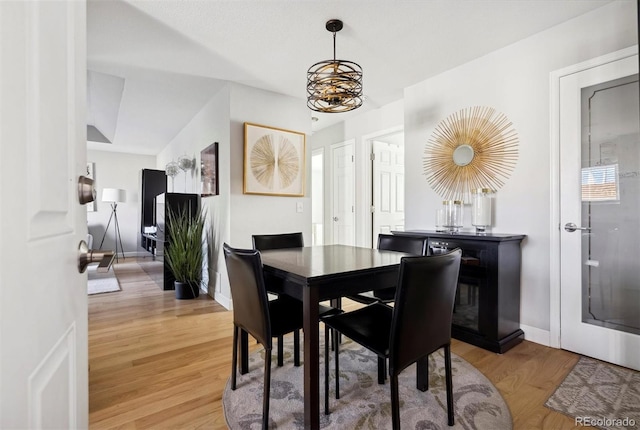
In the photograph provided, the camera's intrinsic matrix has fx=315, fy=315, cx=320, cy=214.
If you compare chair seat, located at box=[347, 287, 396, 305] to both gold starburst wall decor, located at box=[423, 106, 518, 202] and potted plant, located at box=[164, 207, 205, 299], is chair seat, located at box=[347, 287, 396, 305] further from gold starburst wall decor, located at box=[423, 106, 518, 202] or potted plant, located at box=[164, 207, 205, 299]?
potted plant, located at box=[164, 207, 205, 299]

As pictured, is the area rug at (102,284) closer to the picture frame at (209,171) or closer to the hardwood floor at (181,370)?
the hardwood floor at (181,370)

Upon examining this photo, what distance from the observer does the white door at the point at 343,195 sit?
4.65m

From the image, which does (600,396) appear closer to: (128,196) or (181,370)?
(181,370)

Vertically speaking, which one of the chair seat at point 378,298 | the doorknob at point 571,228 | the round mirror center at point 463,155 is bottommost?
the chair seat at point 378,298

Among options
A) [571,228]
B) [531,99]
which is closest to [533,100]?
[531,99]

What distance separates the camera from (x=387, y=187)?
15.0 feet

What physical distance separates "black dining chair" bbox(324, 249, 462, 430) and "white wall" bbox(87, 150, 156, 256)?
6.78 meters

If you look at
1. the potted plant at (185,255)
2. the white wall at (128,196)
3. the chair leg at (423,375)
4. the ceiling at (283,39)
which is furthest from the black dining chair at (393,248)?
the white wall at (128,196)

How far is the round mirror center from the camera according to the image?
2902mm

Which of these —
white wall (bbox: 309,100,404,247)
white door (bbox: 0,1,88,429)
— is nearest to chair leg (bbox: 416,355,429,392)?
white door (bbox: 0,1,88,429)

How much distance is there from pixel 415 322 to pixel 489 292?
53.1 inches

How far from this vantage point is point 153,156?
7.53 m

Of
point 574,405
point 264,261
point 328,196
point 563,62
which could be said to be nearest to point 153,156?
point 328,196

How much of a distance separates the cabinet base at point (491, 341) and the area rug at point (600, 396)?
39 cm
